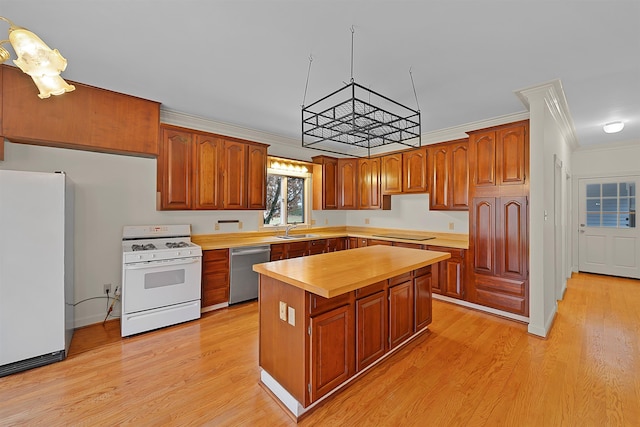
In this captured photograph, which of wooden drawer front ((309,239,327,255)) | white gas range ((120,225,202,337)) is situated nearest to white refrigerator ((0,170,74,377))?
white gas range ((120,225,202,337))

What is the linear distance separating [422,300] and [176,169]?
10.8 feet

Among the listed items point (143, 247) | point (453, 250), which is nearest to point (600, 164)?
point (453, 250)

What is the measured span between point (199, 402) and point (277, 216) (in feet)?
11.1

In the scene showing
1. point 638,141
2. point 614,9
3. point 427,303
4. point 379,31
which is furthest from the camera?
point 638,141

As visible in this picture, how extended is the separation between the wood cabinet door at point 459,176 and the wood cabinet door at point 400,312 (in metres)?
1.90

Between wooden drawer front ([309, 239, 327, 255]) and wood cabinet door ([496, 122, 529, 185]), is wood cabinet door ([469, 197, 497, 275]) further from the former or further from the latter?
wooden drawer front ([309, 239, 327, 255])

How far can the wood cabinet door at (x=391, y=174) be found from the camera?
4.88 meters

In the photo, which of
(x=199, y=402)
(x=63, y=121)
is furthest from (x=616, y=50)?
(x=63, y=121)

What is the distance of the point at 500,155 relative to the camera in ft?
11.5

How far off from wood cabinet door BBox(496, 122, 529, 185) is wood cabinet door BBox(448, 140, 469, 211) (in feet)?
1.65

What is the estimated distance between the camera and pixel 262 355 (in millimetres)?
2229

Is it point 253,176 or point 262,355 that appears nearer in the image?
point 262,355

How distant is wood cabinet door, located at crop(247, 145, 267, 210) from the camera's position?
4305 mm

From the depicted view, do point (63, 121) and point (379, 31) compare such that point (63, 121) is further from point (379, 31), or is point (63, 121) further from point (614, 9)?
point (614, 9)
